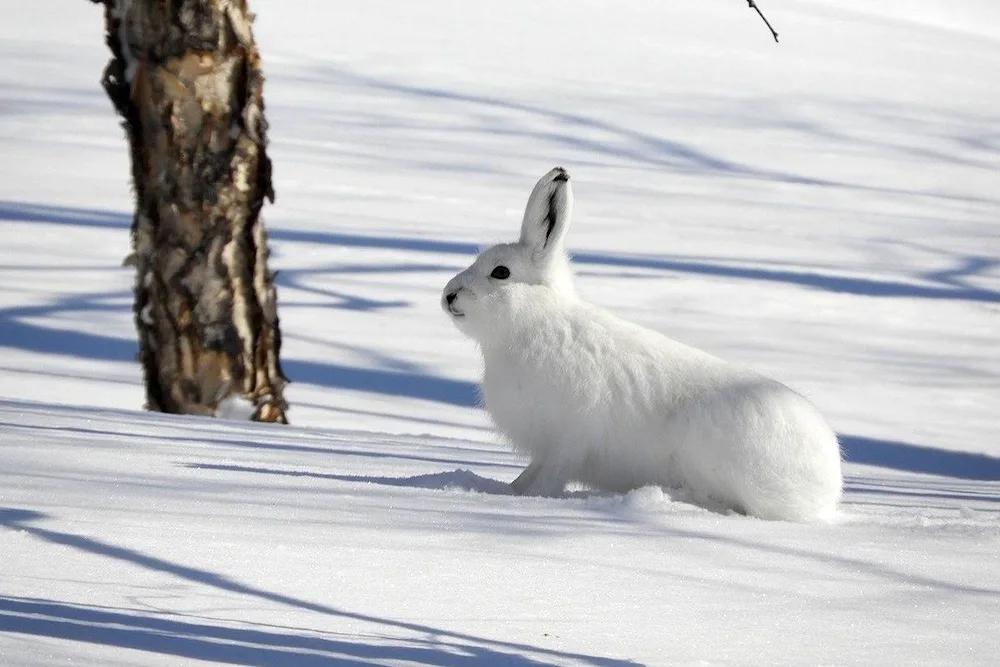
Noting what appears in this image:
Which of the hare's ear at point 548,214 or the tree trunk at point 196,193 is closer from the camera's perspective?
the hare's ear at point 548,214

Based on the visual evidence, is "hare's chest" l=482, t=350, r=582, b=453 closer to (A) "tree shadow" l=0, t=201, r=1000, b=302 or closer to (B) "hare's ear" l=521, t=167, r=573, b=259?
(B) "hare's ear" l=521, t=167, r=573, b=259

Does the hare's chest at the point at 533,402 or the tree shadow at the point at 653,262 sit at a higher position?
the hare's chest at the point at 533,402

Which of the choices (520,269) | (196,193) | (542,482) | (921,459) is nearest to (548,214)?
(520,269)

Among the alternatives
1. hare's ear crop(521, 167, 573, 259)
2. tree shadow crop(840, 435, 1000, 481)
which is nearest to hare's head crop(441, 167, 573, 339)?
hare's ear crop(521, 167, 573, 259)

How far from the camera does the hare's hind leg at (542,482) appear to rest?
324 centimetres

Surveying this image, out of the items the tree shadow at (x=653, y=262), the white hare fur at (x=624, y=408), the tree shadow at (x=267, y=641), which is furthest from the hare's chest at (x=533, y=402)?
the tree shadow at (x=653, y=262)

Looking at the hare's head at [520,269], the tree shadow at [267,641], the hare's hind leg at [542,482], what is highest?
the hare's head at [520,269]

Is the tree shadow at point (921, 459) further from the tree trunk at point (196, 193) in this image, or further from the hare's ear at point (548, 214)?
the hare's ear at point (548, 214)

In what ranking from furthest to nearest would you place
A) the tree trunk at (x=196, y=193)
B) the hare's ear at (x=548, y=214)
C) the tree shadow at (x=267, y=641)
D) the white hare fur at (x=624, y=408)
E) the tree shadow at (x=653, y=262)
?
the tree shadow at (x=653, y=262) < the tree trunk at (x=196, y=193) < the hare's ear at (x=548, y=214) < the white hare fur at (x=624, y=408) < the tree shadow at (x=267, y=641)

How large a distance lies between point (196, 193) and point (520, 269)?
77.4 inches

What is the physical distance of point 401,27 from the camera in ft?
60.5

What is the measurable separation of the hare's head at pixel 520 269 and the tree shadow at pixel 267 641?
52.6 inches

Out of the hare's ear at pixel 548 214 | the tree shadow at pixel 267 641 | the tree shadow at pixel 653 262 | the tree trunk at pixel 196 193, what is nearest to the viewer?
the tree shadow at pixel 267 641

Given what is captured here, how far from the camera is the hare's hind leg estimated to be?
3.24 m
